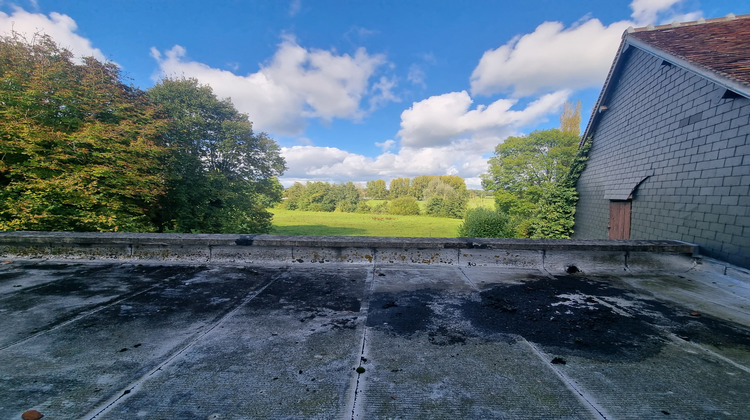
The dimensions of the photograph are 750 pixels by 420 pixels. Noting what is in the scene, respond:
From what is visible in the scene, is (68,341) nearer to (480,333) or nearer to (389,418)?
(389,418)

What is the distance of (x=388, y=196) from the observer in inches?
2584

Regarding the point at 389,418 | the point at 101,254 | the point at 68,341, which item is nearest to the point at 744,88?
the point at 389,418

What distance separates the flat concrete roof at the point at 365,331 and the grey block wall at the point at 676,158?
142 cm

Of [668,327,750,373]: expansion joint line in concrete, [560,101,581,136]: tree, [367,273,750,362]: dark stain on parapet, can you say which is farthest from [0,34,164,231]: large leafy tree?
[560,101,581,136]: tree

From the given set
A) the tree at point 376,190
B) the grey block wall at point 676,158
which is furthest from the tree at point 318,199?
the grey block wall at point 676,158

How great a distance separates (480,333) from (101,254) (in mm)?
5196

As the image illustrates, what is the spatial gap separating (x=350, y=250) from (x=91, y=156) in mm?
10511

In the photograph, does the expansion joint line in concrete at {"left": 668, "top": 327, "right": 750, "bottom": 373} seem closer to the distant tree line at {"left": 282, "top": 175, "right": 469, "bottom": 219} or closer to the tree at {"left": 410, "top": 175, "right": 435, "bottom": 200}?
the distant tree line at {"left": 282, "top": 175, "right": 469, "bottom": 219}

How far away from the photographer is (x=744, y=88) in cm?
370

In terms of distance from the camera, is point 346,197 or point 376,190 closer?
point 346,197

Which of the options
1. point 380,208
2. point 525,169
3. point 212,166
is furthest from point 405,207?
point 212,166

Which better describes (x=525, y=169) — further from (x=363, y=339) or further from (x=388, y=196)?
(x=388, y=196)

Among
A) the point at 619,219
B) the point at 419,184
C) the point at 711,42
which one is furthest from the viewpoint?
the point at 419,184

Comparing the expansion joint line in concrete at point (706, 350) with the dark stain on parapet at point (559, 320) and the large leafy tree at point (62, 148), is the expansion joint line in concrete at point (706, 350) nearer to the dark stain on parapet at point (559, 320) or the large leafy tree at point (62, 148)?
the dark stain on parapet at point (559, 320)
